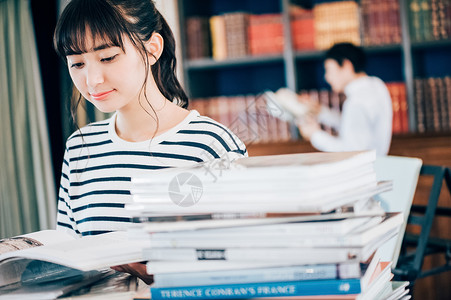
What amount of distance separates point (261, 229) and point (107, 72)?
2.07 ft

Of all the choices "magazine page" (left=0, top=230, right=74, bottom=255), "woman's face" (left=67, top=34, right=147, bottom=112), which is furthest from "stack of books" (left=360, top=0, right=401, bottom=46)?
"magazine page" (left=0, top=230, right=74, bottom=255)

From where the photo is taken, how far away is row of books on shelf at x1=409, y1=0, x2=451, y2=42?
362 centimetres

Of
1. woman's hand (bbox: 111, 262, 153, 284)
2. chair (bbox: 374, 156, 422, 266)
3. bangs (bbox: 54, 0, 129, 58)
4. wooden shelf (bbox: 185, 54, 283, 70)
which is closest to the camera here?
woman's hand (bbox: 111, 262, 153, 284)

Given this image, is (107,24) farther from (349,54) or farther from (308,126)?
(308,126)

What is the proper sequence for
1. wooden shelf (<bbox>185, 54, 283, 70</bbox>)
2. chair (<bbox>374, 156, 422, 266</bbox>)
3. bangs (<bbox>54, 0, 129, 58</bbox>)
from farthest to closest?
wooden shelf (<bbox>185, 54, 283, 70</bbox>), chair (<bbox>374, 156, 422, 266</bbox>), bangs (<bbox>54, 0, 129, 58</bbox>)

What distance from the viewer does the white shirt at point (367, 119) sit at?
3324mm

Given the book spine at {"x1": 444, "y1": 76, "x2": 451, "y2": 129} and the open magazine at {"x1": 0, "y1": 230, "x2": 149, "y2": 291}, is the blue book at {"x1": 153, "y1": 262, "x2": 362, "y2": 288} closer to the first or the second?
the open magazine at {"x1": 0, "y1": 230, "x2": 149, "y2": 291}

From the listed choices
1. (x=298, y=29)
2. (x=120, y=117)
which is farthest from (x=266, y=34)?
(x=120, y=117)

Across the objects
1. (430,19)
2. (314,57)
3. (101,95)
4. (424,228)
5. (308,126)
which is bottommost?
(424,228)

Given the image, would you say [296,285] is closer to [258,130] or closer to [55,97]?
[55,97]

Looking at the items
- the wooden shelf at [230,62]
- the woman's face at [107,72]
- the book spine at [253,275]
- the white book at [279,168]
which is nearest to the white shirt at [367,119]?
the wooden shelf at [230,62]

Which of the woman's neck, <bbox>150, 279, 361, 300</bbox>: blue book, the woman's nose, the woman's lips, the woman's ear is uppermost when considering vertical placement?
the woman's ear

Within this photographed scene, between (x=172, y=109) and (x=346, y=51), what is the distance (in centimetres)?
A: 214

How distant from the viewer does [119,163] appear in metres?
1.46
